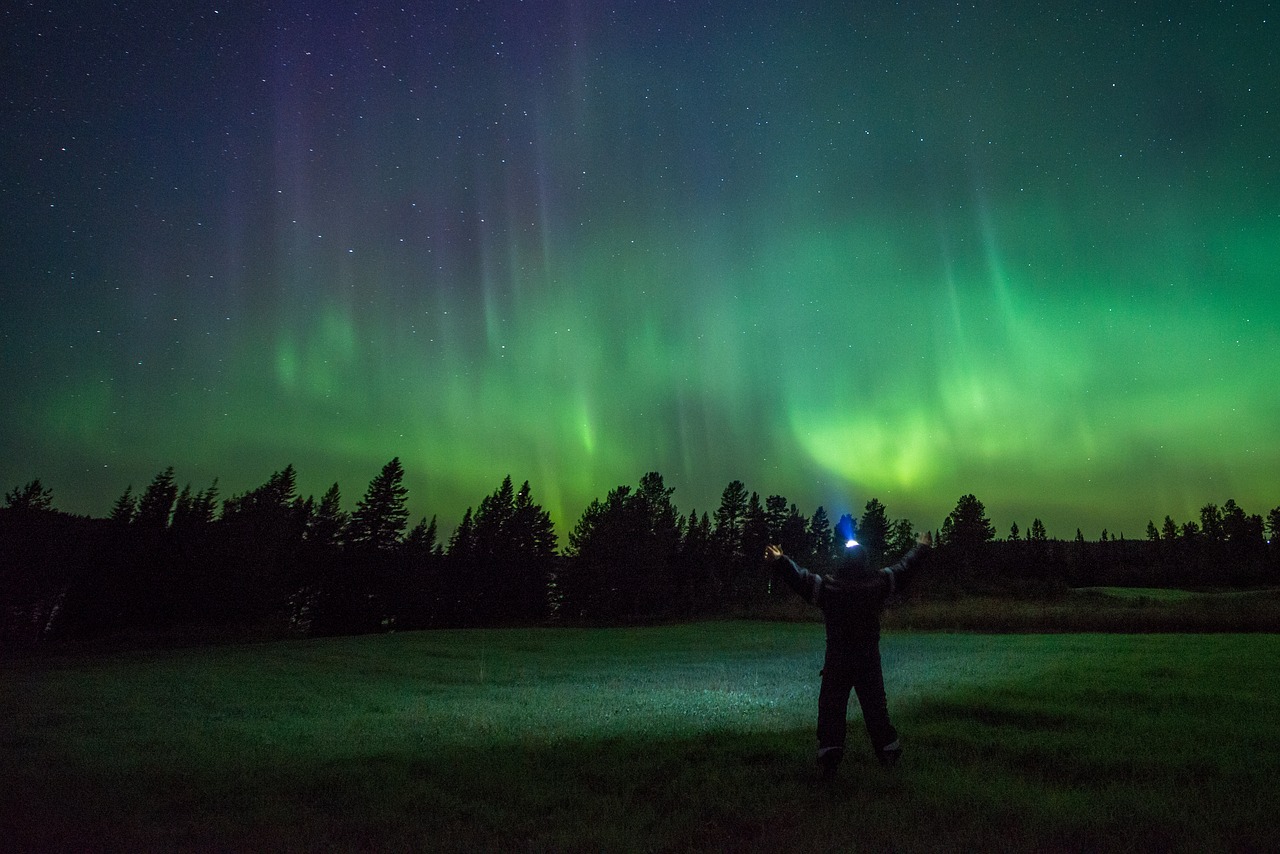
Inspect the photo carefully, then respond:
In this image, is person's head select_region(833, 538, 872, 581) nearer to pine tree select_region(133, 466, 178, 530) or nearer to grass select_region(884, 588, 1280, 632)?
grass select_region(884, 588, 1280, 632)

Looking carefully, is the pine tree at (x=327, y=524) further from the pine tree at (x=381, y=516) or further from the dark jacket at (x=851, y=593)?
the dark jacket at (x=851, y=593)

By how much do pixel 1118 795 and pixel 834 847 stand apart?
3949mm

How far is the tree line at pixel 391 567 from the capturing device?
93625 millimetres

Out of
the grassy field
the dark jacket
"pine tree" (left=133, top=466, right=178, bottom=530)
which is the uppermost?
"pine tree" (left=133, top=466, right=178, bottom=530)

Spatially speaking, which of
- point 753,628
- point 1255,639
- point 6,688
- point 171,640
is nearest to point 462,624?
point 171,640

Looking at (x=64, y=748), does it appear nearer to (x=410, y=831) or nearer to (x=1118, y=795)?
(x=410, y=831)

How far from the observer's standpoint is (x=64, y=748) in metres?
12.5

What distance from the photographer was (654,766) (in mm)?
9445

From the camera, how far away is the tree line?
93625mm

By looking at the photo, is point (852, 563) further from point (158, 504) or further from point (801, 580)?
point (158, 504)

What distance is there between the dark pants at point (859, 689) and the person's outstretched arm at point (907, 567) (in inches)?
34.2

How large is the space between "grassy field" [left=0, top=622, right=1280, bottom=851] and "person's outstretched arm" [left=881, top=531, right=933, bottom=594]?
2.38 metres

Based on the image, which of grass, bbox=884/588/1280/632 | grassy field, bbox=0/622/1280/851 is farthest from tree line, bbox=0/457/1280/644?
grassy field, bbox=0/622/1280/851

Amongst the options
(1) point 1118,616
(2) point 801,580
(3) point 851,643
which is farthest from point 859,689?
(1) point 1118,616
